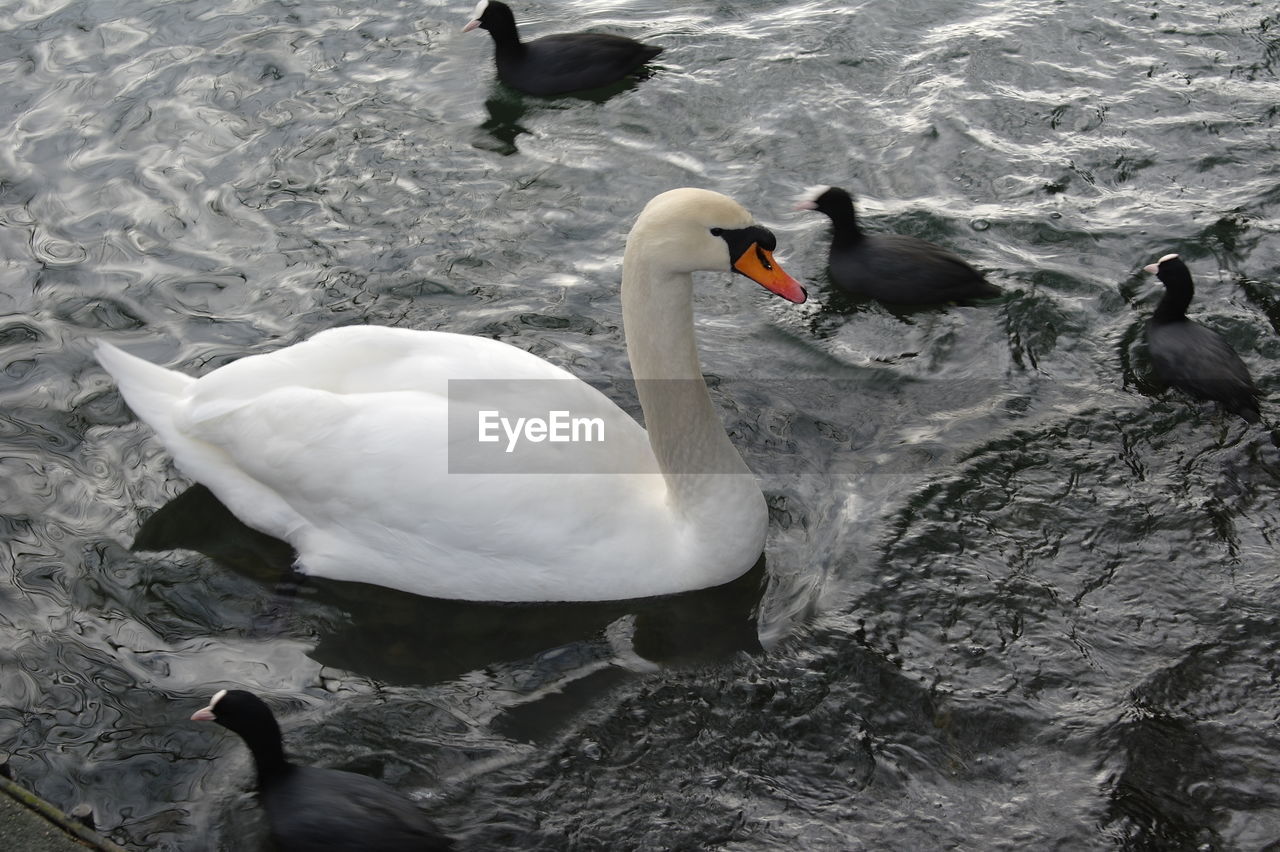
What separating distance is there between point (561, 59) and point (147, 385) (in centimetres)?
425

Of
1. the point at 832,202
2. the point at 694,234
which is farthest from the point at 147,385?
the point at 832,202

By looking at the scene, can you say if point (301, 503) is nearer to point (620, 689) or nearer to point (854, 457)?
point (620, 689)

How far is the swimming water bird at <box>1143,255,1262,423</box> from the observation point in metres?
6.07

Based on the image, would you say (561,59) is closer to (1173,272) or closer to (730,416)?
(730,416)

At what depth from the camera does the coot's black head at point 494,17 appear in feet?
29.0

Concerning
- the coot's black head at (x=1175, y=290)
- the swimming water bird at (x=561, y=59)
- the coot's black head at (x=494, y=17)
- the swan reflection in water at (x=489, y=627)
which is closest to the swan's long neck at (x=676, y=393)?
the swan reflection in water at (x=489, y=627)

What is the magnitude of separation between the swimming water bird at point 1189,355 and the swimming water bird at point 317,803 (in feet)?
13.4

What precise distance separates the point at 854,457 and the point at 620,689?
176 cm

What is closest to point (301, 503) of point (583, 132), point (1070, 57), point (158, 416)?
point (158, 416)

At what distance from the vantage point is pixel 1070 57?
8.96 metres

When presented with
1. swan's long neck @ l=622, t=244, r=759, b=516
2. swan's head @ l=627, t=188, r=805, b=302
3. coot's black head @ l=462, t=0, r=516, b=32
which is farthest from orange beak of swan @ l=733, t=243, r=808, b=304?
coot's black head @ l=462, t=0, r=516, b=32

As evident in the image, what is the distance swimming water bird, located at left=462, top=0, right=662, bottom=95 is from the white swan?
3.89 meters

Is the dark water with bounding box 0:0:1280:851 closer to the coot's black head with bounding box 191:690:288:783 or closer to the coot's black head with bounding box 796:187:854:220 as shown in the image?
the coot's black head with bounding box 191:690:288:783

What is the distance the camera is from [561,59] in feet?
29.1
